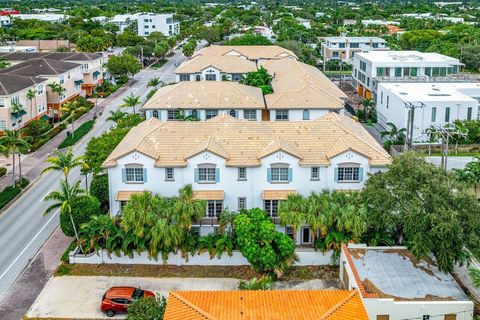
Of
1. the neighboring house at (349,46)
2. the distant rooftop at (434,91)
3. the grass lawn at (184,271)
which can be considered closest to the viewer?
the grass lawn at (184,271)

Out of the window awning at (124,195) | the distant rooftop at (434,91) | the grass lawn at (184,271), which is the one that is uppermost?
the distant rooftop at (434,91)

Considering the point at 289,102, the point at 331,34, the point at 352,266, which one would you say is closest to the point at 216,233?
the point at 352,266

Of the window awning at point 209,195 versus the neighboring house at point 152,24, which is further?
the neighboring house at point 152,24

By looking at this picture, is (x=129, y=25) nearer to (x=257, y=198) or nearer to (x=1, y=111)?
(x=1, y=111)

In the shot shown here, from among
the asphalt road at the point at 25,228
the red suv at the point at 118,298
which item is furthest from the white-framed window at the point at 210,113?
the red suv at the point at 118,298

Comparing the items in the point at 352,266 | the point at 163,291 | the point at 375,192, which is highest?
the point at 375,192

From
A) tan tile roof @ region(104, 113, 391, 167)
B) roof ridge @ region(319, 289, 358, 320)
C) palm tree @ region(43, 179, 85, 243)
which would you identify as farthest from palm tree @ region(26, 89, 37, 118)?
roof ridge @ region(319, 289, 358, 320)

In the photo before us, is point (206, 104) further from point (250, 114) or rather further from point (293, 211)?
point (293, 211)

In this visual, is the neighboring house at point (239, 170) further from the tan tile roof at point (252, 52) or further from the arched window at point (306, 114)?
the tan tile roof at point (252, 52)
